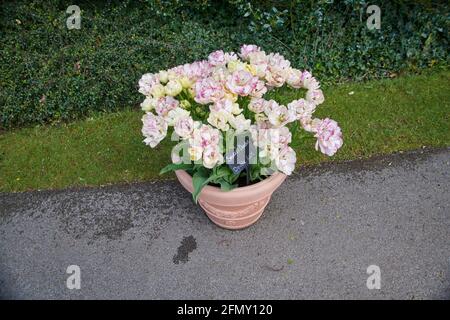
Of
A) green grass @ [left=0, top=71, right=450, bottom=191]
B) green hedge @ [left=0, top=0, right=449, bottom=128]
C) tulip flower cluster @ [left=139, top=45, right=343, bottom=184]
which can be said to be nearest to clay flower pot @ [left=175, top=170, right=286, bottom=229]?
tulip flower cluster @ [left=139, top=45, right=343, bottom=184]

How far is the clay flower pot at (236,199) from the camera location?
220 centimetres

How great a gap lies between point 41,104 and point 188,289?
2.28 m

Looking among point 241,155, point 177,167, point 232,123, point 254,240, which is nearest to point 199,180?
point 177,167

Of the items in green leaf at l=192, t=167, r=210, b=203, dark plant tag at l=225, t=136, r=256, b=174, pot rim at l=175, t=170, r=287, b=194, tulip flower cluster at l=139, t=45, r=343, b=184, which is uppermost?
tulip flower cluster at l=139, t=45, r=343, b=184

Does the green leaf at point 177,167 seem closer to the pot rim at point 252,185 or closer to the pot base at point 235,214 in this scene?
the pot rim at point 252,185

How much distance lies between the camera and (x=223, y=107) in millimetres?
1864

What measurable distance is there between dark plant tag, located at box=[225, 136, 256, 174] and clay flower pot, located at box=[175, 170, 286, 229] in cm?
20

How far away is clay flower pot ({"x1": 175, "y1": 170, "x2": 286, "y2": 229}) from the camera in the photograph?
2203 millimetres

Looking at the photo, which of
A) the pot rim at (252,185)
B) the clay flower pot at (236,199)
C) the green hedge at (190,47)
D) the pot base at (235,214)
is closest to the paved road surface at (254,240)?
the pot base at (235,214)

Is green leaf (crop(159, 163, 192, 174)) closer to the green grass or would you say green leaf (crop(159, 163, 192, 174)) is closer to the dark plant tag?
the dark plant tag

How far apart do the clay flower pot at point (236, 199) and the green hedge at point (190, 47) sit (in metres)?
1.68
